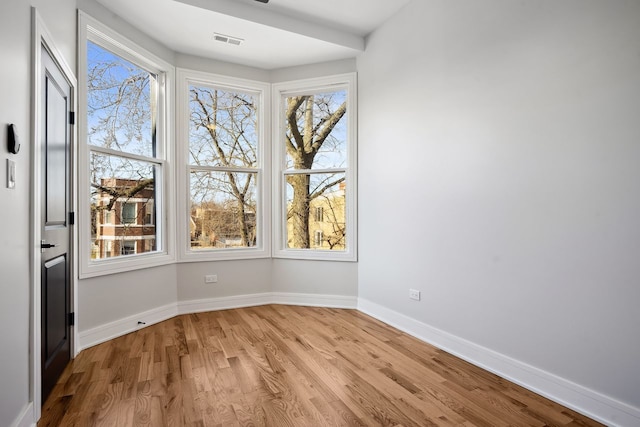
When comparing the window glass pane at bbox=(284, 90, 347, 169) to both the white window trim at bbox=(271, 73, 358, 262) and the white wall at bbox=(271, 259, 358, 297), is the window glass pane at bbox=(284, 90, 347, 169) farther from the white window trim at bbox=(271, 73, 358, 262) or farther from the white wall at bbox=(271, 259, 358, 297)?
the white wall at bbox=(271, 259, 358, 297)

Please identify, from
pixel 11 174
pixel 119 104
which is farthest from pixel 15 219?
pixel 119 104

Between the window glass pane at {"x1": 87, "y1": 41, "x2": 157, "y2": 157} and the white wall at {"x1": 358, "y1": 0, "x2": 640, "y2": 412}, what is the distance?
7.93 feet

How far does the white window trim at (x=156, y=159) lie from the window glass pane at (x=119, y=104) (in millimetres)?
88

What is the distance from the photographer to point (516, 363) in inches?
96.5

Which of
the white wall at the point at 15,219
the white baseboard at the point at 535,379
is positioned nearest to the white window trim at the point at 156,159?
the white wall at the point at 15,219

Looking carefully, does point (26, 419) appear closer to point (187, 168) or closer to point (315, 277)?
point (187, 168)

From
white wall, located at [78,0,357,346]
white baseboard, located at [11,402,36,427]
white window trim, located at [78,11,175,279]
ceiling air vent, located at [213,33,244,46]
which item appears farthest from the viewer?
ceiling air vent, located at [213,33,244,46]

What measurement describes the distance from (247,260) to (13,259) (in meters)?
2.75

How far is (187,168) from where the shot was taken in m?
4.11

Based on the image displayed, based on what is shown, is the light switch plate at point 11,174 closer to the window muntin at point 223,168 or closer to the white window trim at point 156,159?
the white window trim at point 156,159

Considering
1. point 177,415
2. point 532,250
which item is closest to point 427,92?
point 532,250

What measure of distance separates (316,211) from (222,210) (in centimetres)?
109

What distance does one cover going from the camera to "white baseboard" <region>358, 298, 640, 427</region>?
76.7 inches

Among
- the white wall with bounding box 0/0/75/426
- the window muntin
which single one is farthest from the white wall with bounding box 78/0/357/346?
the white wall with bounding box 0/0/75/426
